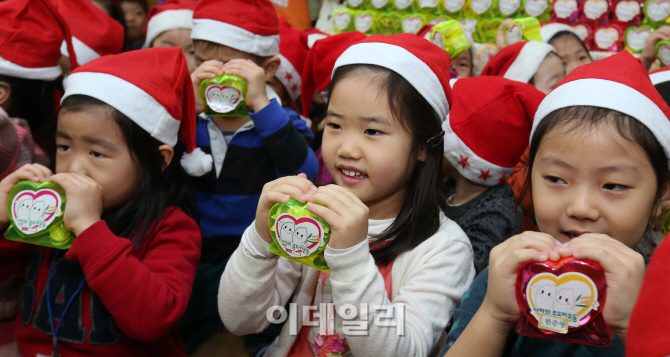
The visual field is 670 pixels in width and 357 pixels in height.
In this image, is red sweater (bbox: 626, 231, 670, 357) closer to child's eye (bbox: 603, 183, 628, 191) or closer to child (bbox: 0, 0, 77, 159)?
child's eye (bbox: 603, 183, 628, 191)

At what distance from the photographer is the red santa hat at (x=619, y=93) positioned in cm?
106

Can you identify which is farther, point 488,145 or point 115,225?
point 488,145

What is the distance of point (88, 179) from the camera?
1421mm

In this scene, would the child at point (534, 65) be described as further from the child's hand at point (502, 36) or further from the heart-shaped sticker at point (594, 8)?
the heart-shaped sticker at point (594, 8)

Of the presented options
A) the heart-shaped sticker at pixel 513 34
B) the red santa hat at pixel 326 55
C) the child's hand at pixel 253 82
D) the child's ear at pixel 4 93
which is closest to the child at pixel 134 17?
the child's ear at pixel 4 93

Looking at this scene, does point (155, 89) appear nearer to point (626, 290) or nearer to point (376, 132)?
point (376, 132)

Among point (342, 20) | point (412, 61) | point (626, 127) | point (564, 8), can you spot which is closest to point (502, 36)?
point (564, 8)

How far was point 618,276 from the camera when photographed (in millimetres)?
853

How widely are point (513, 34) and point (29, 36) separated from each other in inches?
89.5

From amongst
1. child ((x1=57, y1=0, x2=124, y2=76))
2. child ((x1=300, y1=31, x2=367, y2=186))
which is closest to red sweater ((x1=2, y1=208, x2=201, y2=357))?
child ((x1=300, y1=31, x2=367, y2=186))

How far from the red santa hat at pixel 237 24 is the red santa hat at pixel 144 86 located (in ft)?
1.64

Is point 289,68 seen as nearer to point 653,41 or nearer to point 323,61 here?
point 323,61

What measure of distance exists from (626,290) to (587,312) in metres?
0.07

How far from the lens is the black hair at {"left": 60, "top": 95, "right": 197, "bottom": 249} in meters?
1.50
